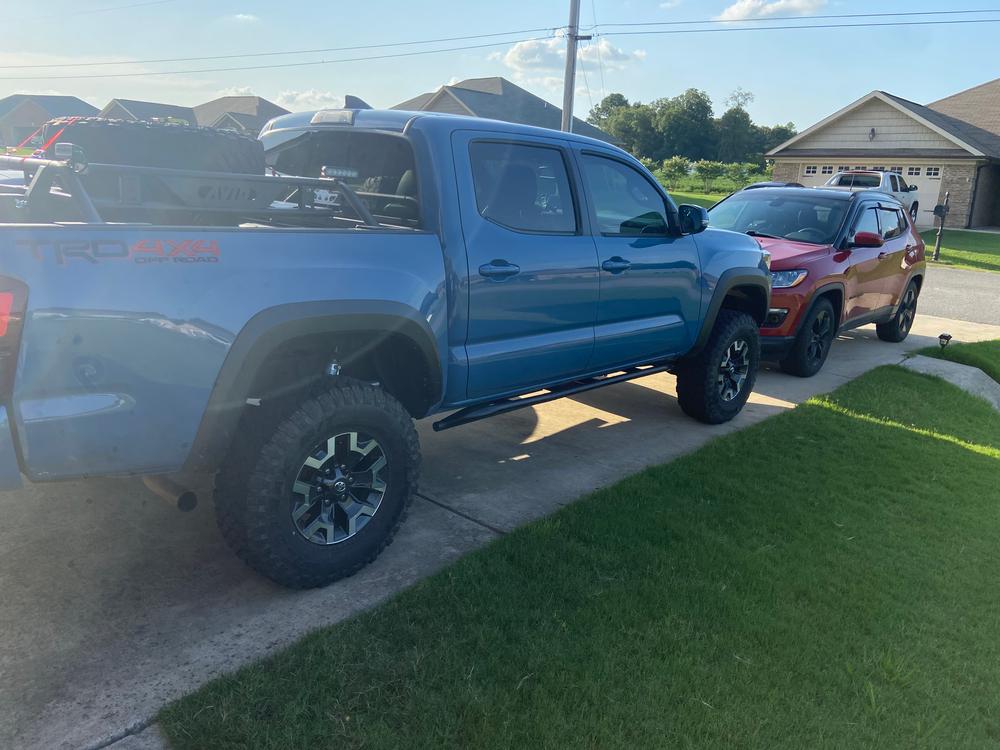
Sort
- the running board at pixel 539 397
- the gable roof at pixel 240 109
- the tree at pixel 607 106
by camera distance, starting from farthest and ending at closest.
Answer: the tree at pixel 607 106 → the gable roof at pixel 240 109 → the running board at pixel 539 397

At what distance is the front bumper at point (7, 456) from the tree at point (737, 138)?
73741mm

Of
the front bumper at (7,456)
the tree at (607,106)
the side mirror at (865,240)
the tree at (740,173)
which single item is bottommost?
the front bumper at (7,456)

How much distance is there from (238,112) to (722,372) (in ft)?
152

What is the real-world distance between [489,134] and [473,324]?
40.2 inches

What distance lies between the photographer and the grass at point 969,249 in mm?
20000

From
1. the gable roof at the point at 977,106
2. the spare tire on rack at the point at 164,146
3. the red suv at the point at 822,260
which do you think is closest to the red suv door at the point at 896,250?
the red suv at the point at 822,260

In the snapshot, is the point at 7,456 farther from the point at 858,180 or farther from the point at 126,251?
the point at 858,180

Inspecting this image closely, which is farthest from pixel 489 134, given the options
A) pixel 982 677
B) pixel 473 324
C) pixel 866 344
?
pixel 866 344

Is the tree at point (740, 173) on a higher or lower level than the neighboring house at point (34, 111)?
lower

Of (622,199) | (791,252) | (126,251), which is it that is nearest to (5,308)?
(126,251)

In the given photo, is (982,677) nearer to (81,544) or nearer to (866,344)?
(81,544)

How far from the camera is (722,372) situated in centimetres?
617

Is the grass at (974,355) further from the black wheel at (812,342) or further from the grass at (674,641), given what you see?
the grass at (674,641)

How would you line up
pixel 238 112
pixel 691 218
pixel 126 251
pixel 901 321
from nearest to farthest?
1. pixel 126 251
2. pixel 691 218
3. pixel 901 321
4. pixel 238 112
